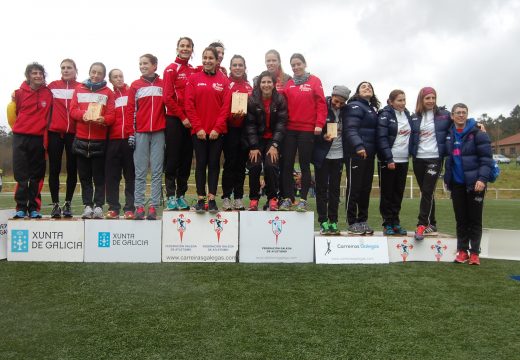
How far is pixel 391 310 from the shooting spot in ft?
10.7

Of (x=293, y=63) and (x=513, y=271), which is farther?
(x=293, y=63)

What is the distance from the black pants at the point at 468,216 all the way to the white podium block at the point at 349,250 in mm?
973

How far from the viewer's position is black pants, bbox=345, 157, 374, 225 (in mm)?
5156

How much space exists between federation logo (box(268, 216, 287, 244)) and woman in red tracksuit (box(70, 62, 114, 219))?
2001 millimetres

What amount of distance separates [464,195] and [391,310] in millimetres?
2437

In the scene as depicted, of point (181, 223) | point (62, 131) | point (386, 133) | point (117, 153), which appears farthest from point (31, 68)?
point (386, 133)

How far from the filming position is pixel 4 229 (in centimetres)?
498

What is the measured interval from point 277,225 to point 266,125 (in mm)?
1137

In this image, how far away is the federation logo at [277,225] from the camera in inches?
193

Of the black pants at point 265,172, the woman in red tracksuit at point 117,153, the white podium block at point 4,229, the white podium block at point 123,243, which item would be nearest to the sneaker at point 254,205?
the black pants at point 265,172

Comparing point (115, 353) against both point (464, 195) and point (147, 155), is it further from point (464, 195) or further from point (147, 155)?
point (464, 195)

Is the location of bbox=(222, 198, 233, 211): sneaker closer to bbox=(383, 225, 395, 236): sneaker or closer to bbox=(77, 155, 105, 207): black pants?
bbox=(77, 155, 105, 207): black pants

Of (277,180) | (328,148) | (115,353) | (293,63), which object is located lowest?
(115,353)

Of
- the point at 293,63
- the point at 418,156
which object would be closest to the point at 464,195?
the point at 418,156
